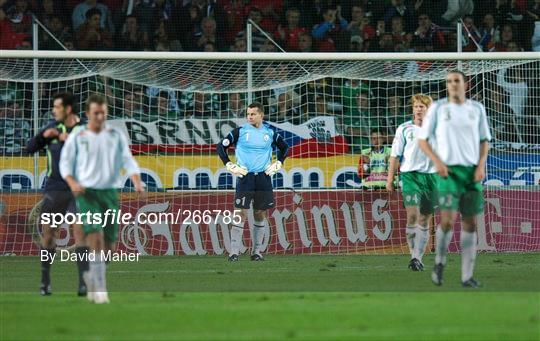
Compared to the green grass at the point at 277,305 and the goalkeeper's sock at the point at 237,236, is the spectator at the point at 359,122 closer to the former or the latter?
the goalkeeper's sock at the point at 237,236

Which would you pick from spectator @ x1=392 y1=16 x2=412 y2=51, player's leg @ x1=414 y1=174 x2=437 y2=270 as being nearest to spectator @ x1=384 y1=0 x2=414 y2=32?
spectator @ x1=392 y1=16 x2=412 y2=51

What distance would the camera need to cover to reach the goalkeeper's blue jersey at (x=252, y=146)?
18641 mm

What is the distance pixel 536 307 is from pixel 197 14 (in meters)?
14.2

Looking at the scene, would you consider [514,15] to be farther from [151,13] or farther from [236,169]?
[236,169]

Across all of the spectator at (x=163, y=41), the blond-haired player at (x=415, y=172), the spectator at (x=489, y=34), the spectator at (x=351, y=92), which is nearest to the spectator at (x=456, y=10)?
the spectator at (x=489, y=34)

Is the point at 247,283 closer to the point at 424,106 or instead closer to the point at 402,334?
the point at 424,106

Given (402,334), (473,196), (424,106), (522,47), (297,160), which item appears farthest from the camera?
(522,47)

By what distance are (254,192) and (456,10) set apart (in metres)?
7.96

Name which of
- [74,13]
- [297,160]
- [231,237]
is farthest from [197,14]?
[231,237]

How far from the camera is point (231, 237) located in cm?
1878

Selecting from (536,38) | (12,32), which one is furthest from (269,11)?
(536,38)

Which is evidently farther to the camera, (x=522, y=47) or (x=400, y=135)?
(x=522, y=47)

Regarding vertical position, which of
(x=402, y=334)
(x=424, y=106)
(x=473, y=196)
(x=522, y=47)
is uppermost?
(x=522, y=47)

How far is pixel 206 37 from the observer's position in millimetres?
23609
